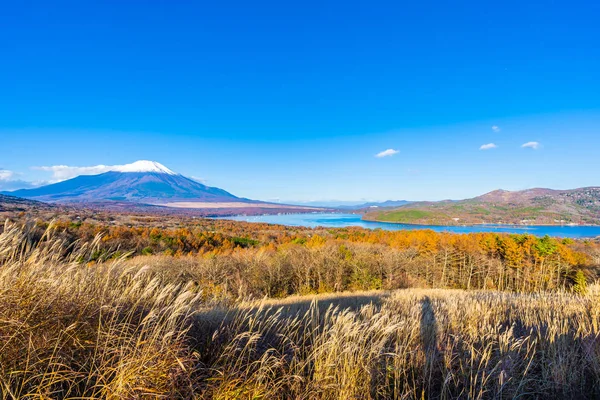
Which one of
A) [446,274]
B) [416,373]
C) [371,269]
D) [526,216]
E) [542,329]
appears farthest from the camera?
[526,216]

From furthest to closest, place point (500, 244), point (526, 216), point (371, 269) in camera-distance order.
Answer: point (526, 216) < point (500, 244) < point (371, 269)

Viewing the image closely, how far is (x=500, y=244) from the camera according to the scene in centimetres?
4244

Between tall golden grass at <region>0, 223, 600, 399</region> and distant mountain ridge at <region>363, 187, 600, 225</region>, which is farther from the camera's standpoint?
distant mountain ridge at <region>363, 187, 600, 225</region>

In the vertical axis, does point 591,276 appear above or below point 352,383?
below

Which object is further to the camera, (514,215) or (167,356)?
(514,215)

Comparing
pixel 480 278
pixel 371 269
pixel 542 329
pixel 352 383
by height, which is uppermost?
pixel 352 383

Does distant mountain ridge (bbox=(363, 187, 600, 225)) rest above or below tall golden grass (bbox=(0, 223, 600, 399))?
below

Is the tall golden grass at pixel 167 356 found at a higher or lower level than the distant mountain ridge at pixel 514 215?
higher

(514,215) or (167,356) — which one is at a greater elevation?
(167,356)

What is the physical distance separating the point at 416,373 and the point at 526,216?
20711 centimetres

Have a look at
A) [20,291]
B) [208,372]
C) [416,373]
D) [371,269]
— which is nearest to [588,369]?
[416,373]

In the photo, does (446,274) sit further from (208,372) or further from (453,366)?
(208,372)

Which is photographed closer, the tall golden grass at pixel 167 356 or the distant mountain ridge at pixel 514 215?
the tall golden grass at pixel 167 356

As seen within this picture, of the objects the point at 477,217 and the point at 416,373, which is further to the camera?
the point at 477,217
